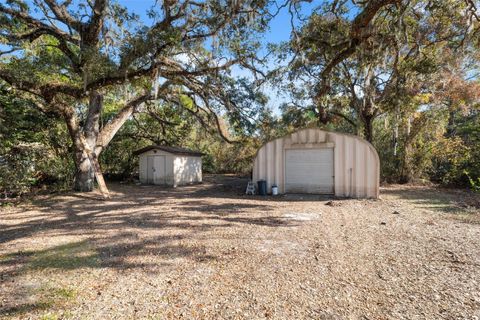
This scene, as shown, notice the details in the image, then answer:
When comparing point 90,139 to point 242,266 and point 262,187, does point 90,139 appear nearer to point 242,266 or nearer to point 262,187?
point 262,187

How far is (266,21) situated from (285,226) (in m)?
5.60

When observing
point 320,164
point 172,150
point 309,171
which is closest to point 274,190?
point 309,171

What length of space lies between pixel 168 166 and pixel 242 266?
11.7m

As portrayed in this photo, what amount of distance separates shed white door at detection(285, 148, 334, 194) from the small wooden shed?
645cm

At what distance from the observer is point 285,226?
5672 mm

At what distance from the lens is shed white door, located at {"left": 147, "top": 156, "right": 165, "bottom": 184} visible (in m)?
14.8

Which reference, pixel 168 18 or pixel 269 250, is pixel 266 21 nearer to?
pixel 168 18

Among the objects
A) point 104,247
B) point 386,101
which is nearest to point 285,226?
point 104,247

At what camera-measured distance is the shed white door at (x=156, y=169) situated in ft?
48.5

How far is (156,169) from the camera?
49.3 feet

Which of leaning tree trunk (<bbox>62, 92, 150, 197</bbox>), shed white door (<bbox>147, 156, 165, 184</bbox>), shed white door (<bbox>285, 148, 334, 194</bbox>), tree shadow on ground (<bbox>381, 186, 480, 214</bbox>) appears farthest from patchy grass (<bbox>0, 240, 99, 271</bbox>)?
shed white door (<bbox>147, 156, 165, 184</bbox>)

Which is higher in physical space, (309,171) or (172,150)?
(172,150)

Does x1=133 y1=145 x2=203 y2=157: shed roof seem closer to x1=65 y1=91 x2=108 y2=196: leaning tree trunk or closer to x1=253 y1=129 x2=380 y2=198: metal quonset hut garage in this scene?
x1=65 y1=91 x2=108 y2=196: leaning tree trunk

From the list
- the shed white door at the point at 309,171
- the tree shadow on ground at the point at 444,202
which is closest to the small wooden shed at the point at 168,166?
the shed white door at the point at 309,171
